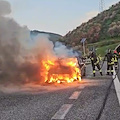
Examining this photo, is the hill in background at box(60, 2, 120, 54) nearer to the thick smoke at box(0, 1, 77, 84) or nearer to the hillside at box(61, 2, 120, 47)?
the hillside at box(61, 2, 120, 47)

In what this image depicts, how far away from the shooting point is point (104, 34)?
268 feet

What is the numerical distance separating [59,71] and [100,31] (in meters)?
70.7

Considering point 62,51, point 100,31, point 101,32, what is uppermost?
point 100,31

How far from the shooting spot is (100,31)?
3319 inches

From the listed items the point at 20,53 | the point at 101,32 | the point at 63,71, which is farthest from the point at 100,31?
the point at 20,53

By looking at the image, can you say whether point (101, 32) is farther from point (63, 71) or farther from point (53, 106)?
point (53, 106)

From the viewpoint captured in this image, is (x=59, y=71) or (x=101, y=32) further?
(x=101, y=32)

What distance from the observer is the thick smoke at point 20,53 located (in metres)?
12.5

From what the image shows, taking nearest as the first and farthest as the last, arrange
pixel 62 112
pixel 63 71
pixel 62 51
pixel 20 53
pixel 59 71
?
pixel 62 112 → pixel 20 53 → pixel 59 71 → pixel 63 71 → pixel 62 51

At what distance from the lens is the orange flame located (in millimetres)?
14789

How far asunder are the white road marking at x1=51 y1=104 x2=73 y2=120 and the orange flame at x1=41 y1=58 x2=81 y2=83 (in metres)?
6.45

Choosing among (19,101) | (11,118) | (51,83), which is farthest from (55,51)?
(11,118)

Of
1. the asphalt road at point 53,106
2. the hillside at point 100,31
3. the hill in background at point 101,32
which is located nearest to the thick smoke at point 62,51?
the asphalt road at point 53,106

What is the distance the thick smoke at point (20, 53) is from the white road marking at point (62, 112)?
477cm
